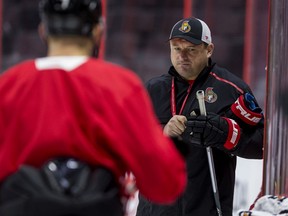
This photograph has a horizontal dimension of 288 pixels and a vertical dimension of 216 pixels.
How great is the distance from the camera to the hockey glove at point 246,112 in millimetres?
3902

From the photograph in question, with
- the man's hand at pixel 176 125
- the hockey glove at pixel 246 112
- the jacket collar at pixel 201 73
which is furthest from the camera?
the jacket collar at pixel 201 73

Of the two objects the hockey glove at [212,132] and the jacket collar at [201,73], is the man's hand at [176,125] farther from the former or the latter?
the jacket collar at [201,73]

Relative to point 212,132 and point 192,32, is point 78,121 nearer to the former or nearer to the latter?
point 212,132

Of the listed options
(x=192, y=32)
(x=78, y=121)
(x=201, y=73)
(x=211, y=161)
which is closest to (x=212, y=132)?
(x=211, y=161)

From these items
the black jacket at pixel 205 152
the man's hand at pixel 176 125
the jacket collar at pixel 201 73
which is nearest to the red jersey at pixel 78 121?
the man's hand at pixel 176 125

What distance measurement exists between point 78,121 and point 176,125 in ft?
4.64

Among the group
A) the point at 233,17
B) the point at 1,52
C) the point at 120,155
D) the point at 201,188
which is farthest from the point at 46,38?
the point at 1,52

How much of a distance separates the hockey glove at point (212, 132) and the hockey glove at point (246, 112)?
0.10 m

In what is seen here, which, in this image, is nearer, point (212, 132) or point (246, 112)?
point (212, 132)

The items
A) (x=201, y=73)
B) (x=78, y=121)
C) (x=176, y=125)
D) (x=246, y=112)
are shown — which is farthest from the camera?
(x=201, y=73)

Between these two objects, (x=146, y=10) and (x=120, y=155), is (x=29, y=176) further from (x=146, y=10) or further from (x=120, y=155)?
(x=146, y=10)

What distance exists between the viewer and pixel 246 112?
390 cm

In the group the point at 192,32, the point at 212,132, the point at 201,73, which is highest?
the point at 192,32

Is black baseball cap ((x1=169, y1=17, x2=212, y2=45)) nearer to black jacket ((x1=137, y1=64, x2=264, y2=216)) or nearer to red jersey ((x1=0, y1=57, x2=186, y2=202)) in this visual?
black jacket ((x1=137, y1=64, x2=264, y2=216))
